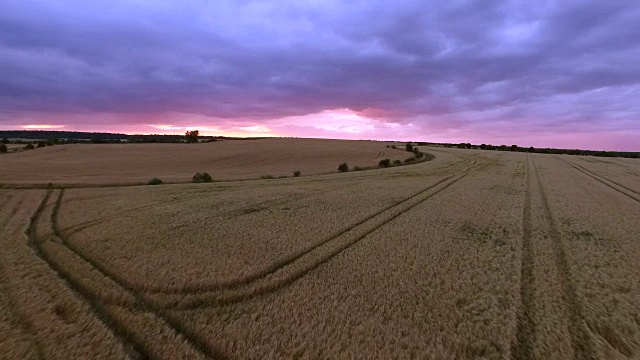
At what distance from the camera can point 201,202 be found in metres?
8.19

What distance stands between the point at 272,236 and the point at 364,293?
2.32 metres

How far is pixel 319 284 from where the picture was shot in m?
3.61

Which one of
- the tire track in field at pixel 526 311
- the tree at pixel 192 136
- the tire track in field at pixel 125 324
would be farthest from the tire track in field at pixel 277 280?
the tree at pixel 192 136

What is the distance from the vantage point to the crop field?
2598 millimetres

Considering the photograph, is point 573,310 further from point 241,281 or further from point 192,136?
point 192,136

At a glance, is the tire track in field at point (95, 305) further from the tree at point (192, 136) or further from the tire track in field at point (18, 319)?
the tree at point (192, 136)

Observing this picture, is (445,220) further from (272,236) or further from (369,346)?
(369,346)

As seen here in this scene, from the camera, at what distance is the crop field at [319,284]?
8.52ft

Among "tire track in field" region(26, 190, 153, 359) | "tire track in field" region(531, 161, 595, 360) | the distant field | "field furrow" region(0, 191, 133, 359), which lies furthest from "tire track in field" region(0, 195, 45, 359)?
the distant field

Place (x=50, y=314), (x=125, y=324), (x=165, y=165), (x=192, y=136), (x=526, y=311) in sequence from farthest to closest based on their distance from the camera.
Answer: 1. (x=192, y=136)
2. (x=165, y=165)
3. (x=526, y=311)
4. (x=50, y=314)
5. (x=125, y=324)

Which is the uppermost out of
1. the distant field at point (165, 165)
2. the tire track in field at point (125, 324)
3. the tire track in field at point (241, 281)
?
the tire track in field at point (241, 281)

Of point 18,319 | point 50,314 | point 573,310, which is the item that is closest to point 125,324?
point 50,314

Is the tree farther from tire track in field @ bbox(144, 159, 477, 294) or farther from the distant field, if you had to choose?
tire track in field @ bbox(144, 159, 477, 294)

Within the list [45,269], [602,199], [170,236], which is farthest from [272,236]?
[602,199]
